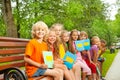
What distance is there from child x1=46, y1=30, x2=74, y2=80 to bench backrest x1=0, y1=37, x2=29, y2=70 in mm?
599

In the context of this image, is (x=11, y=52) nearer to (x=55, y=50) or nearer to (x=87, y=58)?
(x=55, y=50)

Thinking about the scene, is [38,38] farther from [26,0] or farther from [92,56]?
[26,0]

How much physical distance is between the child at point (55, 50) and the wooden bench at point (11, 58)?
0.60 m

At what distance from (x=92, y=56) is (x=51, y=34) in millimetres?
2874

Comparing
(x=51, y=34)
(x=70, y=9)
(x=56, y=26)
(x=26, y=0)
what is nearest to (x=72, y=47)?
(x=56, y=26)

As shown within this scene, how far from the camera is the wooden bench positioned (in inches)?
199

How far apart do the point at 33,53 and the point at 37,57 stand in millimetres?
97

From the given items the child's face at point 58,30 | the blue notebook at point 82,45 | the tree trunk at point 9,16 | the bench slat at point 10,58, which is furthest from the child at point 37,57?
the tree trunk at point 9,16

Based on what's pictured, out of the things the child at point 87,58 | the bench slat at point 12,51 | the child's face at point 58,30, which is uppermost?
the child's face at point 58,30

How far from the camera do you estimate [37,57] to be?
227 inches

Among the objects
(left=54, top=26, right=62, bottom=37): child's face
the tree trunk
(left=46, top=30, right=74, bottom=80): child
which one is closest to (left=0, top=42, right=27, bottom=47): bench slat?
(left=46, top=30, right=74, bottom=80): child

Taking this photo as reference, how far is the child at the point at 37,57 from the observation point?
18.4 ft

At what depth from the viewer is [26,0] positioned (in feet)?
67.3

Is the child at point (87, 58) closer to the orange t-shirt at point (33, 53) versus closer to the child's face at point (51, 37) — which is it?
the child's face at point (51, 37)
